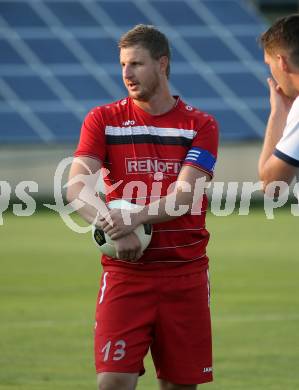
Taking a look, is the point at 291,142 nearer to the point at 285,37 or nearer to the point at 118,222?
the point at 285,37

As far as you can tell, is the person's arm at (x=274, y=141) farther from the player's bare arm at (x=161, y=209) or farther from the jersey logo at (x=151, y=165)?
the jersey logo at (x=151, y=165)

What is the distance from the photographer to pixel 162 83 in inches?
285

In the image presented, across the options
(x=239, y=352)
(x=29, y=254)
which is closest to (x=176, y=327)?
(x=239, y=352)

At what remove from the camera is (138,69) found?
23.2ft

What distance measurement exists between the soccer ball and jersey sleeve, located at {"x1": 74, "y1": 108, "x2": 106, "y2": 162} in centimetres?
30

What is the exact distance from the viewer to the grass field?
9750 millimetres

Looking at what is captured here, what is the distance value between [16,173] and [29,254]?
30.5ft

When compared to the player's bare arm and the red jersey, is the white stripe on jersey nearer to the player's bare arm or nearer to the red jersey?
the red jersey

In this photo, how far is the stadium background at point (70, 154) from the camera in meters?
10.6

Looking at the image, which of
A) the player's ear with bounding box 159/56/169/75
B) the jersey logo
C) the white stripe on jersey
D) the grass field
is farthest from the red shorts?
the grass field

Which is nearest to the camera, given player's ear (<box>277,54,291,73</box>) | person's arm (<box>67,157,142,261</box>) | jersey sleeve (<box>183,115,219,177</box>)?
player's ear (<box>277,54,291,73</box>)

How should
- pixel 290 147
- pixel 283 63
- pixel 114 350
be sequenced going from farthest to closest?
pixel 114 350, pixel 283 63, pixel 290 147

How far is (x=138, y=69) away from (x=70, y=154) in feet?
69.4

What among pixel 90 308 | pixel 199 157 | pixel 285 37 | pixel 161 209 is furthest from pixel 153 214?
pixel 90 308
